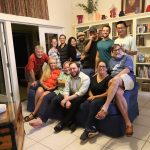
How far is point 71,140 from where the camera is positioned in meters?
2.30

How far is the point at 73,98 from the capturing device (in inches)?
100.0

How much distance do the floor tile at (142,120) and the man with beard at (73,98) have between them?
0.94 meters

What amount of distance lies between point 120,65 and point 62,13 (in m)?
3.03

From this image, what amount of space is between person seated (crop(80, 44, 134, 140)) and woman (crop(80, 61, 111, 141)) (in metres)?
0.03

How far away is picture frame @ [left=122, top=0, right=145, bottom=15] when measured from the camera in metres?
4.11

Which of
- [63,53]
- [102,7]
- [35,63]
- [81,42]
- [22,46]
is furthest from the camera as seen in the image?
[22,46]

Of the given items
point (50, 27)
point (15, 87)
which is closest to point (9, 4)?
point (50, 27)

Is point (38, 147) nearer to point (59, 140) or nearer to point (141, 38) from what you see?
point (59, 140)

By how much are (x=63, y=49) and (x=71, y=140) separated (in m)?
1.93

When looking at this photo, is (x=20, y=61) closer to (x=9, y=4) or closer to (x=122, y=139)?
(x=9, y=4)

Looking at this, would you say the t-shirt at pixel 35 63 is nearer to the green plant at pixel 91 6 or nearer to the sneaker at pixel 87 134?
the sneaker at pixel 87 134

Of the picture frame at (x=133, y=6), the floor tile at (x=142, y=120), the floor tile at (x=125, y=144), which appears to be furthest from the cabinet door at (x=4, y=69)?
the picture frame at (x=133, y=6)

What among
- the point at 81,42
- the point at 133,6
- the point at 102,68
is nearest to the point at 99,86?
the point at 102,68

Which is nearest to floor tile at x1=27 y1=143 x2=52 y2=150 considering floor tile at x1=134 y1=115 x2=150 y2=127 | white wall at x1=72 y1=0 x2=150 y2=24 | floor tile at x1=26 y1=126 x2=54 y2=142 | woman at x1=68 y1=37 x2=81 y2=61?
floor tile at x1=26 y1=126 x2=54 y2=142
